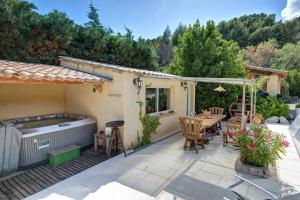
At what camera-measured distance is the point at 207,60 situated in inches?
558

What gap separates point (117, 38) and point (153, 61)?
4094 mm

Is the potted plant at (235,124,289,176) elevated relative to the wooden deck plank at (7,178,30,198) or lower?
elevated

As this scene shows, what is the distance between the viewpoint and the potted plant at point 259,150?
529 centimetres

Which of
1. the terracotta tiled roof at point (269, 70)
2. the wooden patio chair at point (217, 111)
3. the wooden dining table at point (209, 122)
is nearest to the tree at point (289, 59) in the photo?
the terracotta tiled roof at point (269, 70)

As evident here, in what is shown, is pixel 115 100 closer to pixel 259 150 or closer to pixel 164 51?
pixel 259 150

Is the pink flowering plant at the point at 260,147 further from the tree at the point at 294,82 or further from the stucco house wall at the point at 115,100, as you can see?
the tree at the point at 294,82

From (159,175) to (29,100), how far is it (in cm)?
674

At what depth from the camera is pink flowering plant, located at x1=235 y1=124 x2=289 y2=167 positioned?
5.29 meters

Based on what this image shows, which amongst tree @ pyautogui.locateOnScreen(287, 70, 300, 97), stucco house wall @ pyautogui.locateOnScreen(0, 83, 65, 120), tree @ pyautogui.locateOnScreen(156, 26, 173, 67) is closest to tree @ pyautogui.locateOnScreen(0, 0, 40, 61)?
stucco house wall @ pyautogui.locateOnScreen(0, 83, 65, 120)

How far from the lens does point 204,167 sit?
6.20m

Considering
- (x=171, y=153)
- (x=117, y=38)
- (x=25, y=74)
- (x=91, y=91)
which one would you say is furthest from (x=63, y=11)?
(x=171, y=153)

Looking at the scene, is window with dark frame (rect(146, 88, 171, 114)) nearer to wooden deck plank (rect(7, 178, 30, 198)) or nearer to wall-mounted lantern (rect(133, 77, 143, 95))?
wall-mounted lantern (rect(133, 77, 143, 95))

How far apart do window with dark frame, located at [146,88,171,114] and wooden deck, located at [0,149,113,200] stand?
3401 millimetres

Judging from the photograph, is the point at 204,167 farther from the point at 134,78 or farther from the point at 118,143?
the point at 134,78
